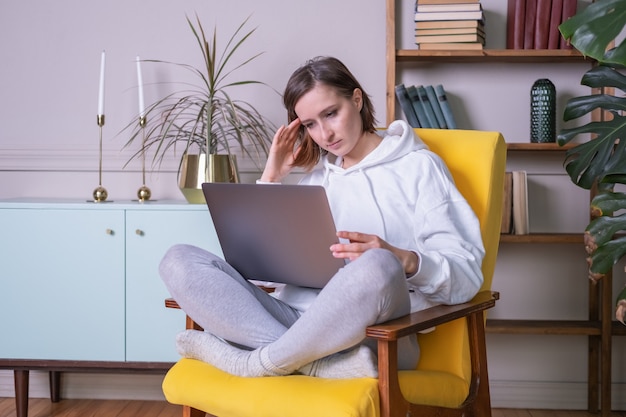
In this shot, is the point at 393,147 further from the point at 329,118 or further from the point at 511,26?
the point at 511,26

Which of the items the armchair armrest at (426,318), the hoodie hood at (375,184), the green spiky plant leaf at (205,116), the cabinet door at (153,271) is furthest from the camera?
the green spiky plant leaf at (205,116)

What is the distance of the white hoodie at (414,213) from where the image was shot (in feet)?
6.67

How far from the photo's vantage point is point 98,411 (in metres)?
3.19

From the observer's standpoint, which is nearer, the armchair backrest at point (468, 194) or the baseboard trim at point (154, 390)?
the armchair backrest at point (468, 194)

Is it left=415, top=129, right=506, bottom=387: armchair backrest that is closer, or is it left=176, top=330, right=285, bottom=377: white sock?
left=176, top=330, right=285, bottom=377: white sock

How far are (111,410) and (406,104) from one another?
1.57 m

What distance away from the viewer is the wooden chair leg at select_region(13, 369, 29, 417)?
9.82 ft

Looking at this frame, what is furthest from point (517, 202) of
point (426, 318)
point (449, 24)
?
point (426, 318)

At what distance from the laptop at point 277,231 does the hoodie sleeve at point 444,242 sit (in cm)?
22

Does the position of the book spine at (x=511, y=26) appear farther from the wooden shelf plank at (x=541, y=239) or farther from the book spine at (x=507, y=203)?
the wooden shelf plank at (x=541, y=239)

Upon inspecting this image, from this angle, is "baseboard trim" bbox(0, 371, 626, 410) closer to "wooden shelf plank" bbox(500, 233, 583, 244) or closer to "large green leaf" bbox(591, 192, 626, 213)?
"wooden shelf plank" bbox(500, 233, 583, 244)

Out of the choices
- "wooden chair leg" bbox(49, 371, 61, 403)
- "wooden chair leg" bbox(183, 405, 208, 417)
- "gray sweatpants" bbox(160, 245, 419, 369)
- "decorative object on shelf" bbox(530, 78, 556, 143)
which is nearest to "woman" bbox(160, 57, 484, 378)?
"gray sweatpants" bbox(160, 245, 419, 369)

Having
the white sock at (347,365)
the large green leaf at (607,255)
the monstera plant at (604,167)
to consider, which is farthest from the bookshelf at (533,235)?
the white sock at (347,365)

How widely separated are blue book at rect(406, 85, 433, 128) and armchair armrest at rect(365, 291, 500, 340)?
1.07 meters
